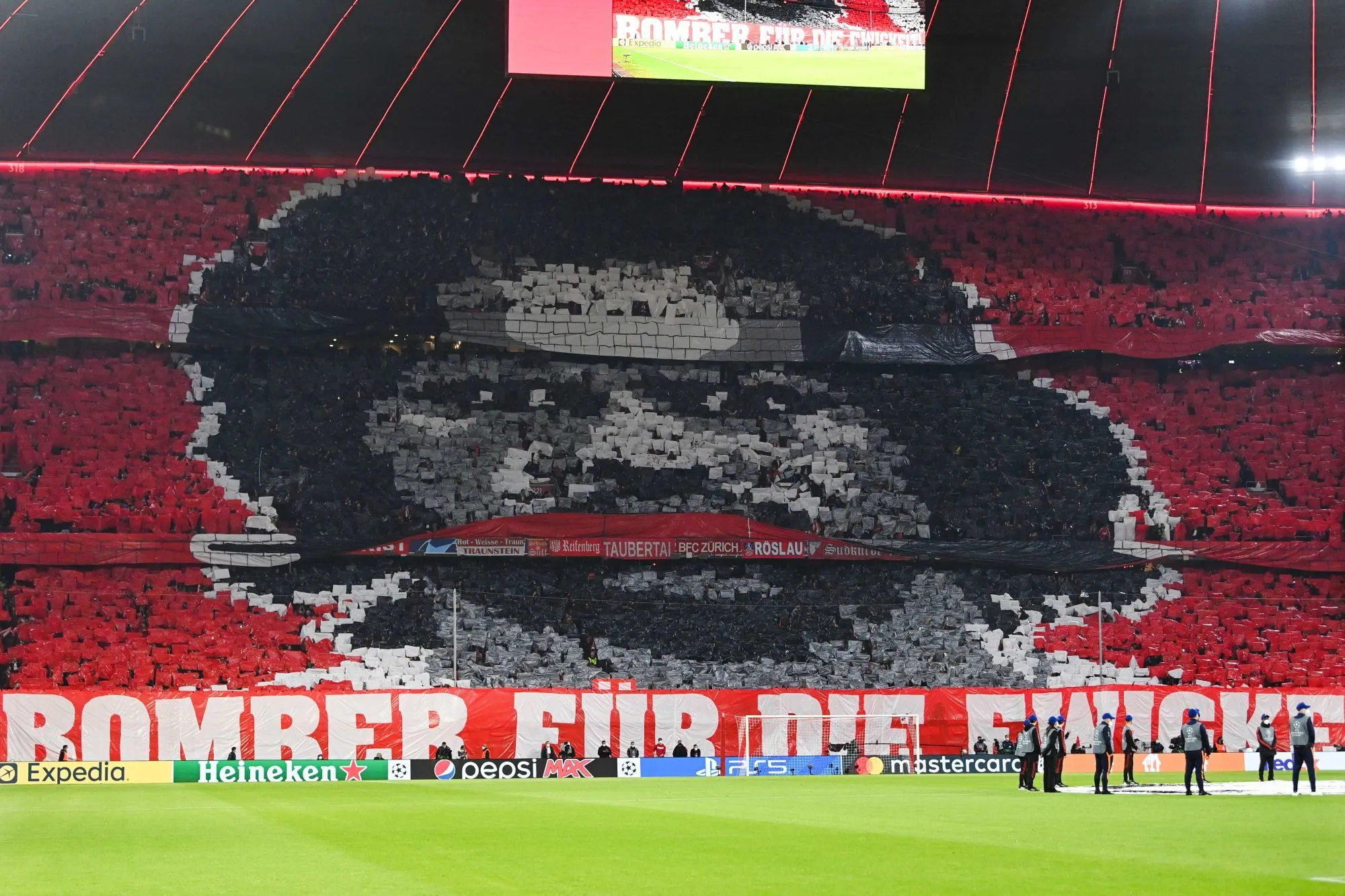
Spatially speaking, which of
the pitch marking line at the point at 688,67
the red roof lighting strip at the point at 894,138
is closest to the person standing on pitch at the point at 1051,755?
the pitch marking line at the point at 688,67

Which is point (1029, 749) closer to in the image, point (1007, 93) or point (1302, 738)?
point (1302, 738)

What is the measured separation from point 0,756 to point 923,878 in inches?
1012

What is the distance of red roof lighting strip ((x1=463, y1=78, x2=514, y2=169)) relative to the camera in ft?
142

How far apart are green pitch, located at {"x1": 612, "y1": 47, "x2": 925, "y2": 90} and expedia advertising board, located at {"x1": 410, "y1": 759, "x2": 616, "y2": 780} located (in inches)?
607

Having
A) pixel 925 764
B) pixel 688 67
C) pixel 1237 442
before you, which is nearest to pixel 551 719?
pixel 925 764

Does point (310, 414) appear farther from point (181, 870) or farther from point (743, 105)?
point (181, 870)

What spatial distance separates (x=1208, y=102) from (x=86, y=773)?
33370mm

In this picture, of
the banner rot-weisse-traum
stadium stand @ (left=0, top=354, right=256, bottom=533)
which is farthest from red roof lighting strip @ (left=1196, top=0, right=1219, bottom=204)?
stadium stand @ (left=0, top=354, right=256, bottom=533)

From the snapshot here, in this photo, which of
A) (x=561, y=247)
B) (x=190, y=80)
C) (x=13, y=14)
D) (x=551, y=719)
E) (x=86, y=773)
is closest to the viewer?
(x=86, y=773)

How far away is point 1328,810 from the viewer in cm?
→ 1972

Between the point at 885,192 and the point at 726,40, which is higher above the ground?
the point at 885,192

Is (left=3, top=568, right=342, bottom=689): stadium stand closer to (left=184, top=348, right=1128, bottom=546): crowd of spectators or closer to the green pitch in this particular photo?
(left=184, top=348, right=1128, bottom=546): crowd of spectators

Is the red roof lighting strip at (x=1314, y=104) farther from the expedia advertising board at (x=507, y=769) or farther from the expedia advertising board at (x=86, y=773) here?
the expedia advertising board at (x=86, y=773)

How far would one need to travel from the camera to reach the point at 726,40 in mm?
35875
